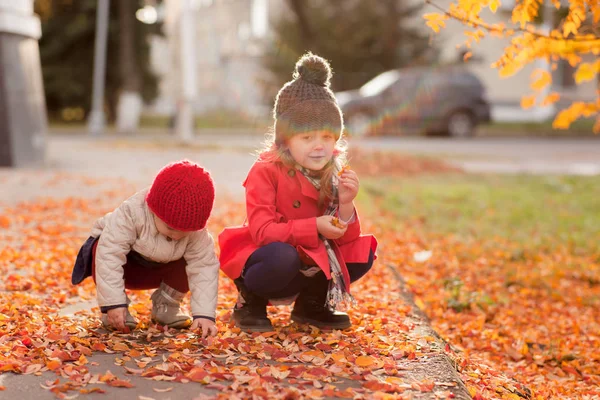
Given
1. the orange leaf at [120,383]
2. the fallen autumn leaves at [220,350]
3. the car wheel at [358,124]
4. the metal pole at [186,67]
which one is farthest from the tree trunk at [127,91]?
the orange leaf at [120,383]

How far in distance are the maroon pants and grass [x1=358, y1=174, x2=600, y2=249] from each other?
14.2 ft

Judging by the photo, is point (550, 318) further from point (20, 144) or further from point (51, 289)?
point (20, 144)

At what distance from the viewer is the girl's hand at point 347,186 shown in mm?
3527

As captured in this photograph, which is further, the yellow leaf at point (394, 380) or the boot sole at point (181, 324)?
the boot sole at point (181, 324)

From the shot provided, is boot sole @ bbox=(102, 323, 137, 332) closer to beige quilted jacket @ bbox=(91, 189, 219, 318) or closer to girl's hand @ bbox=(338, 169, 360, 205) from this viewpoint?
beige quilted jacket @ bbox=(91, 189, 219, 318)

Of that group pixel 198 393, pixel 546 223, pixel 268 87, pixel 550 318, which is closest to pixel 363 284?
pixel 550 318

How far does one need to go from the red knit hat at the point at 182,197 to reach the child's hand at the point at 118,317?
18.3 inches

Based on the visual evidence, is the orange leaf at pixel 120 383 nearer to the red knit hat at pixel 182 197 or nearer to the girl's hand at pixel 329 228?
the red knit hat at pixel 182 197

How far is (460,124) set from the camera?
845 inches

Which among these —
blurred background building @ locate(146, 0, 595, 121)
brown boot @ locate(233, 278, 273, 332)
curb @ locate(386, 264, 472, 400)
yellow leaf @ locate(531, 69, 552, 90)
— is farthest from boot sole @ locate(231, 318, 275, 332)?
blurred background building @ locate(146, 0, 595, 121)

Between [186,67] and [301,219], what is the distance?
13095mm

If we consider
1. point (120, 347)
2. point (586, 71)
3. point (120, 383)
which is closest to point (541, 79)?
point (586, 71)

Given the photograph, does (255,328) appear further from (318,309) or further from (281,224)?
(281,224)

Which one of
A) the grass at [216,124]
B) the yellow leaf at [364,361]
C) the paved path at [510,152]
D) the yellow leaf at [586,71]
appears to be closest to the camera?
the yellow leaf at [364,361]
